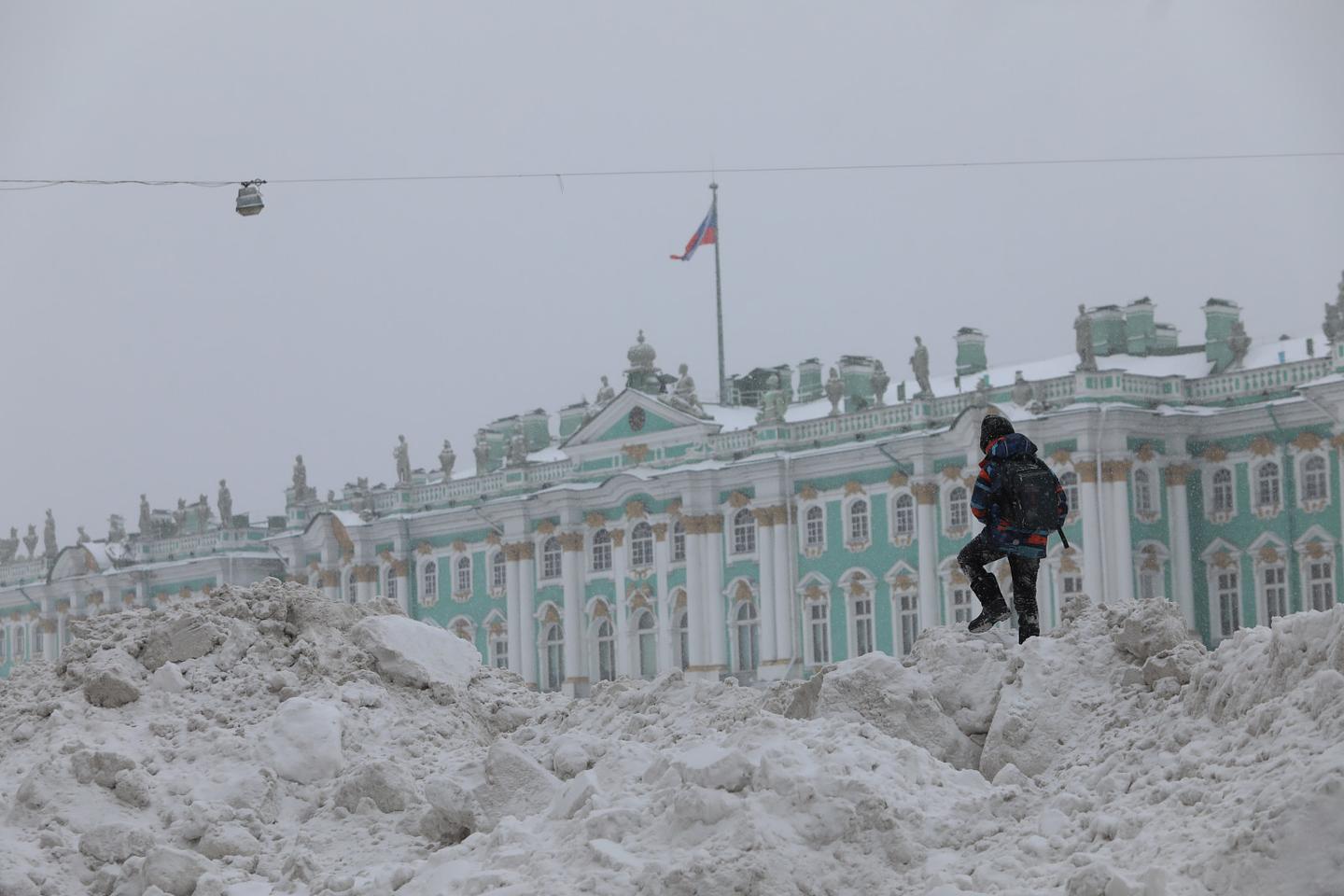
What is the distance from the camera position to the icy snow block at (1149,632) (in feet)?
33.1

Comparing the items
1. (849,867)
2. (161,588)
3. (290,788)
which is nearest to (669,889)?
(849,867)

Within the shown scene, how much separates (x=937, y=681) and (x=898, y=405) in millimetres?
34195

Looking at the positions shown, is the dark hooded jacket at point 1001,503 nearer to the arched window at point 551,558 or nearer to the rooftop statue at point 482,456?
the arched window at point 551,558

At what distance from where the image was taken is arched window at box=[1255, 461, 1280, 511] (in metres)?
39.7

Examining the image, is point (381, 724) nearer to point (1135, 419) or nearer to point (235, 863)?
point (235, 863)

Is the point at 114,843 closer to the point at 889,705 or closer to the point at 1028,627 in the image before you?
the point at 889,705

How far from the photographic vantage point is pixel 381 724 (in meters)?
12.2

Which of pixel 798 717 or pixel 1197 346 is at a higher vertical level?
pixel 1197 346

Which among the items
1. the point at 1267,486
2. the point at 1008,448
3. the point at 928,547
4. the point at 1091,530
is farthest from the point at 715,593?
the point at 1008,448

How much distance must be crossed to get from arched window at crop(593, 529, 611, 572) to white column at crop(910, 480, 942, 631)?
9224 mm

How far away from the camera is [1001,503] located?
11.4m

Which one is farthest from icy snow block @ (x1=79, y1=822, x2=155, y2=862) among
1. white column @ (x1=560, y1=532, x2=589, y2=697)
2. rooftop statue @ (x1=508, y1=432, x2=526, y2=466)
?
rooftop statue @ (x1=508, y1=432, x2=526, y2=466)

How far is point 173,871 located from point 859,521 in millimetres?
35690

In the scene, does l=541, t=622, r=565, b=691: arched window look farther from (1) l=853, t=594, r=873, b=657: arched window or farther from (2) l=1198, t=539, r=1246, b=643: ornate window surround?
(2) l=1198, t=539, r=1246, b=643: ornate window surround
